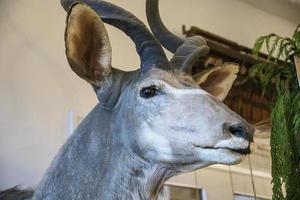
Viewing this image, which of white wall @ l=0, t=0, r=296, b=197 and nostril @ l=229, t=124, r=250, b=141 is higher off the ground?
nostril @ l=229, t=124, r=250, b=141

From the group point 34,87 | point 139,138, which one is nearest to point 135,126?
point 139,138

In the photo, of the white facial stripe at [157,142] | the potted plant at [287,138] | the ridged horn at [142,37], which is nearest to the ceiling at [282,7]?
the potted plant at [287,138]

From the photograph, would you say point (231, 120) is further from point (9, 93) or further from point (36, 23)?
point (36, 23)

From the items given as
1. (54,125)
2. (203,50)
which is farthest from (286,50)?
(54,125)

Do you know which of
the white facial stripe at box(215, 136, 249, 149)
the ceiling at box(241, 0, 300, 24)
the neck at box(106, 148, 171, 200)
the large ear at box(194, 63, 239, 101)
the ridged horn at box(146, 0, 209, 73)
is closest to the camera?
the white facial stripe at box(215, 136, 249, 149)

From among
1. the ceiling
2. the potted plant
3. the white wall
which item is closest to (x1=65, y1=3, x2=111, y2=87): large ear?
the potted plant

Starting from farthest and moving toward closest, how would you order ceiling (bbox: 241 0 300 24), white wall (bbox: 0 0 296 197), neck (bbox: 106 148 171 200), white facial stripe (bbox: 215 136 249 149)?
ceiling (bbox: 241 0 300 24), white wall (bbox: 0 0 296 197), neck (bbox: 106 148 171 200), white facial stripe (bbox: 215 136 249 149)

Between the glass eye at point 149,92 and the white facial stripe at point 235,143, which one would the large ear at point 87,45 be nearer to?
the glass eye at point 149,92

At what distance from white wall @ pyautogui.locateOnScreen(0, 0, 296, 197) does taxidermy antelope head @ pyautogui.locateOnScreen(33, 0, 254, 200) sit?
0.61 m

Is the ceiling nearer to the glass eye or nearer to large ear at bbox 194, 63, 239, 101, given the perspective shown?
large ear at bbox 194, 63, 239, 101

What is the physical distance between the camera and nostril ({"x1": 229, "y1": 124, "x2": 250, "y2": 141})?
0.97 metres

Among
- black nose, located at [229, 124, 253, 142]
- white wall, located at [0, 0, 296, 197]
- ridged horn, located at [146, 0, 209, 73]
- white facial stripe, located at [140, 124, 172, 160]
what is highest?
ridged horn, located at [146, 0, 209, 73]

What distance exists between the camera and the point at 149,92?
112cm

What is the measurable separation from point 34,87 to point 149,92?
2.80 ft
